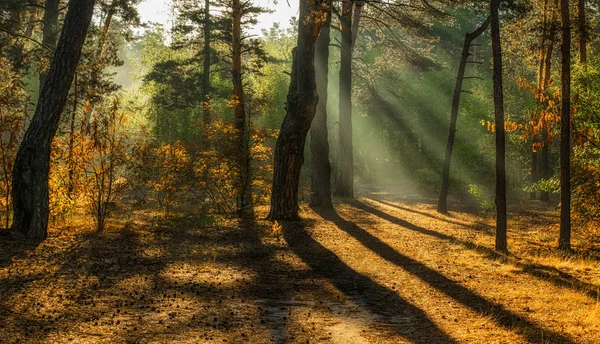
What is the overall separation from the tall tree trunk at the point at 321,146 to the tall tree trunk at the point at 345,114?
157 inches

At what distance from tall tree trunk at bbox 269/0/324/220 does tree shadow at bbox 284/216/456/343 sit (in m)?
1.70

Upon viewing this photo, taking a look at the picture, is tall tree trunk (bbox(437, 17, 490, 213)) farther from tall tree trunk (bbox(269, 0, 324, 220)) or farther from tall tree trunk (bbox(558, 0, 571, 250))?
tall tree trunk (bbox(269, 0, 324, 220))

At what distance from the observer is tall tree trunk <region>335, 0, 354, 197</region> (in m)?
22.5

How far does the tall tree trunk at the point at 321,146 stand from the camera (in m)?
17.8

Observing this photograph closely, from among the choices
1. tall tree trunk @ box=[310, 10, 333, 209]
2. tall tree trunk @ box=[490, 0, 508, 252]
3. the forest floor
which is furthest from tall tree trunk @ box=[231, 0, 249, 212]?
tall tree trunk @ box=[490, 0, 508, 252]

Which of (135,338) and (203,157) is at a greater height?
(203,157)

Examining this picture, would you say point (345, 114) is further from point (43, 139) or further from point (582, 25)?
point (43, 139)

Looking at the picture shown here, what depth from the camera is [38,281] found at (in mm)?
7781

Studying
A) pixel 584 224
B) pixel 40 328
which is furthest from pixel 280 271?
pixel 584 224

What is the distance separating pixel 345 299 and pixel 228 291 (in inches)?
65.9

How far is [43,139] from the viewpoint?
10.6m

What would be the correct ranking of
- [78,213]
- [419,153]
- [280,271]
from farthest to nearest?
[419,153], [78,213], [280,271]

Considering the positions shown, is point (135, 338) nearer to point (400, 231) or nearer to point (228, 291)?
point (228, 291)

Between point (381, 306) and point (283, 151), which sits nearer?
point (381, 306)
